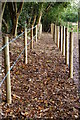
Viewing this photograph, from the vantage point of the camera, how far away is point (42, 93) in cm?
432

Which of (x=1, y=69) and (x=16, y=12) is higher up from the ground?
(x=16, y=12)

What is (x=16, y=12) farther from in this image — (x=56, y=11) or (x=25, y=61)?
(x=56, y=11)

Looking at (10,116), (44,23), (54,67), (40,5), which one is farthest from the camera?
(44,23)

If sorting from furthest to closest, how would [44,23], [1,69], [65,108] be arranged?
1. [44,23]
2. [1,69]
3. [65,108]

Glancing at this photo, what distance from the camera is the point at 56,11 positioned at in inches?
768

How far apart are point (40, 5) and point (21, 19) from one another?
2.23 m

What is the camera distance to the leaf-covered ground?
11.5 feet

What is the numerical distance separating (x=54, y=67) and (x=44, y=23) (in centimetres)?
1704

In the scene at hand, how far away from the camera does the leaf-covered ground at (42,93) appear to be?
138 inches

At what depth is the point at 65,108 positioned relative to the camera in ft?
12.2

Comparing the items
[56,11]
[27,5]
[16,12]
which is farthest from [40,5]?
[56,11]

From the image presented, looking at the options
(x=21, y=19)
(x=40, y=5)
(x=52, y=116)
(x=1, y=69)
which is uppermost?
(x=40, y=5)

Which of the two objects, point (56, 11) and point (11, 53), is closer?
point (11, 53)

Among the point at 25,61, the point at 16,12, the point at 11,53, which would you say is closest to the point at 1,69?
the point at 25,61
